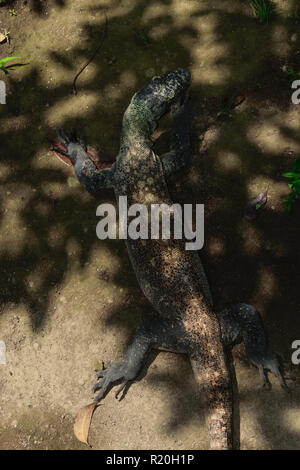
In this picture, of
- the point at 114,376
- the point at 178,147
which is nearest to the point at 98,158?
the point at 178,147

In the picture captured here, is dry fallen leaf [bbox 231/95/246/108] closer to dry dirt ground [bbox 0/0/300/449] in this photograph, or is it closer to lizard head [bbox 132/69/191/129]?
dry dirt ground [bbox 0/0/300/449]

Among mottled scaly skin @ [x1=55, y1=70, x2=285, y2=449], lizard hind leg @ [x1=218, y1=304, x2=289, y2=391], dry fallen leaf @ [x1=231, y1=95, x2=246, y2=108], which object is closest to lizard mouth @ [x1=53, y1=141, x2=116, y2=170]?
mottled scaly skin @ [x1=55, y1=70, x2=285, y2=449]

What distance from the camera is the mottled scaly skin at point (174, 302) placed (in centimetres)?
403

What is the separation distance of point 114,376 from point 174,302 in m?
1.01

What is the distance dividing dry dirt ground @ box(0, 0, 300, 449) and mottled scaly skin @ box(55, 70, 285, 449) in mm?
202

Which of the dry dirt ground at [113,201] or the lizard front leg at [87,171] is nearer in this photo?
the dry dirt ground at [113,201]

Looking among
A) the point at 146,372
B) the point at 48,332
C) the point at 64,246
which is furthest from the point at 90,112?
the point at 146,372

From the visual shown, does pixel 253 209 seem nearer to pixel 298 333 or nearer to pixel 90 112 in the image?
pixel 298 333

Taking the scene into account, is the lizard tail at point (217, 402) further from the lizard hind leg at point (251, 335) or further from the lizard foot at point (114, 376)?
the lizard foot at point (114, 376)

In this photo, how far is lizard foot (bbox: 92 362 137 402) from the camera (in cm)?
429

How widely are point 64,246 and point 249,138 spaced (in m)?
2.43

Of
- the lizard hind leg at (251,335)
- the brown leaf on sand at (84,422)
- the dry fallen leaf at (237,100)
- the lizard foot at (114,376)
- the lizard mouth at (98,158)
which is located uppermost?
the dry fallen leaf at (237,100)

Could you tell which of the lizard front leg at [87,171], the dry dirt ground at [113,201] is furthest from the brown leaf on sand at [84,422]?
the lizard front leg at [87,171]

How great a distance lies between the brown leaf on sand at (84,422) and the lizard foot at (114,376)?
110 millimetres
